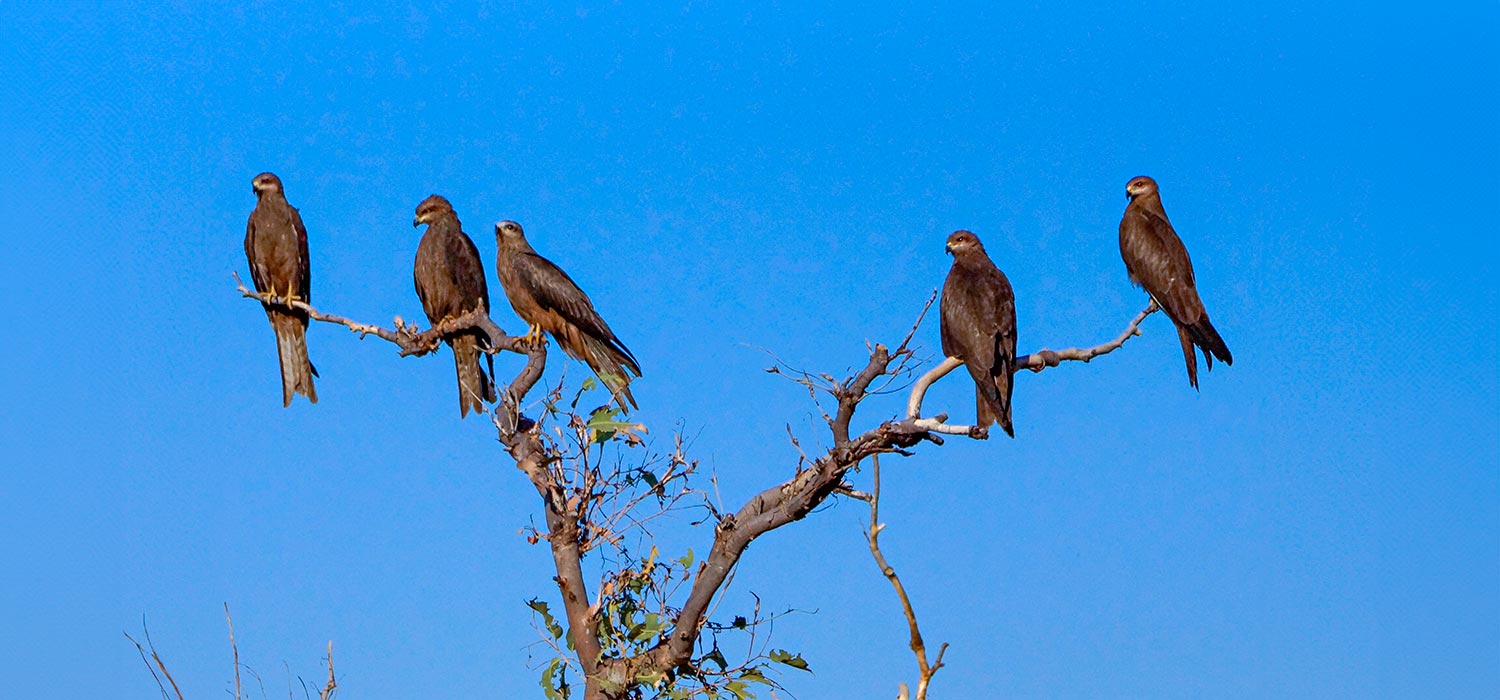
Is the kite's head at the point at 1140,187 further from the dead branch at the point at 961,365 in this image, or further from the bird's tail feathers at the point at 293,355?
the bird's tail feathers at the point at 293,355

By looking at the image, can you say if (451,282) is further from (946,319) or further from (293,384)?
(946,319)

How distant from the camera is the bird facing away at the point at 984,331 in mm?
7523

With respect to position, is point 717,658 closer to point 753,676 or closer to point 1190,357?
point 753,676

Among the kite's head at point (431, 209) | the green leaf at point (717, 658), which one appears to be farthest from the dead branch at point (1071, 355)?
the kite's head at point (431, 209)

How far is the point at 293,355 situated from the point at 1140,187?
5.86 metres

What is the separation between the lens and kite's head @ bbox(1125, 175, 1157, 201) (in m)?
9.86

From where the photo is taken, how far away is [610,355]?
29.0 ft

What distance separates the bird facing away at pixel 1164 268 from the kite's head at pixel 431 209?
456cm

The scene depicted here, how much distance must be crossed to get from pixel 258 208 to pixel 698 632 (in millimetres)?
5429

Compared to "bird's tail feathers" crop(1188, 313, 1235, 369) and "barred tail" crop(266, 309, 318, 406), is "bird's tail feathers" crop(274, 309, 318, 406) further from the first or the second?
"bird's tail feathers" crop(1188, 313, 1235, 369)

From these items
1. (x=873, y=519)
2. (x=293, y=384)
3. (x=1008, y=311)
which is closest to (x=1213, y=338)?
(x=1008, y=311)

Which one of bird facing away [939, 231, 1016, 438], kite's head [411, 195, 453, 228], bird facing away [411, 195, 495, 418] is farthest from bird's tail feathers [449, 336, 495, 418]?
bird facing away [939, 231, 1016, 438]

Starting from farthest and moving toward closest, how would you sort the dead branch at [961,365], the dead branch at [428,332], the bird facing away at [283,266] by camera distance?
the bird facing away at [283,266]
the dead branch at [428,332]
the dead branch at [961,365]

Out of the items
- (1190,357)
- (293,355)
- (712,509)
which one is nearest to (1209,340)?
(1190,357)
